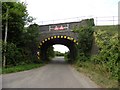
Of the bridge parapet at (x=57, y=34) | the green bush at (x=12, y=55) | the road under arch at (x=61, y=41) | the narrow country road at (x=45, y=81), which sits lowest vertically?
the narrow country road at (x=45, y=81)

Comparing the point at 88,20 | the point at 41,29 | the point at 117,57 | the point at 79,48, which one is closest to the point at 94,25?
the point at 88,20

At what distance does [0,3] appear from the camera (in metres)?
21.6

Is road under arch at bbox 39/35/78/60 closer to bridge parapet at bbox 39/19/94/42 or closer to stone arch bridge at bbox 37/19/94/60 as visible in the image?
stone arch bridge at bbox 37/19/94/60

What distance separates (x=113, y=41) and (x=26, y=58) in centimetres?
1318

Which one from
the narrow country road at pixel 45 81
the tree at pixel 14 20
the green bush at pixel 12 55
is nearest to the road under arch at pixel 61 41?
the tree at pixel 14 20

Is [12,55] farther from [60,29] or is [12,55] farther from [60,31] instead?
[60,29]

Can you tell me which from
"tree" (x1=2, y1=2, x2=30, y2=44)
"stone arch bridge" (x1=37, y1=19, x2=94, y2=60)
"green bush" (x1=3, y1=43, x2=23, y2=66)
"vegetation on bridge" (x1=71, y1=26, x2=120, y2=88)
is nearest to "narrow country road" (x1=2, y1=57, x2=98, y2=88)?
"vegetation on bridge" (x1=71, y1=26, x2=120, y2=88)

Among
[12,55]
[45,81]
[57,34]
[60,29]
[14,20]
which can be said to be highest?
[14,20]

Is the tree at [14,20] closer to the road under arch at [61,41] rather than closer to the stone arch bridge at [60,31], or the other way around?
the stone arch bridge at [60,31]

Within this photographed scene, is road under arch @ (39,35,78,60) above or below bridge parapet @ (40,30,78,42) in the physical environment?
below

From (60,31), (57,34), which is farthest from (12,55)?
(60,31)

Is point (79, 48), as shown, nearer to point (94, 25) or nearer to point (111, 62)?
point (94, 25)

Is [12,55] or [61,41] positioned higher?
[61,41]

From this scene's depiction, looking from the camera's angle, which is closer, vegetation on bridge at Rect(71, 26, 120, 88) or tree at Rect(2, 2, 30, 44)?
→ vegetation on bridge at Rect(71, 26, 120, 88)
